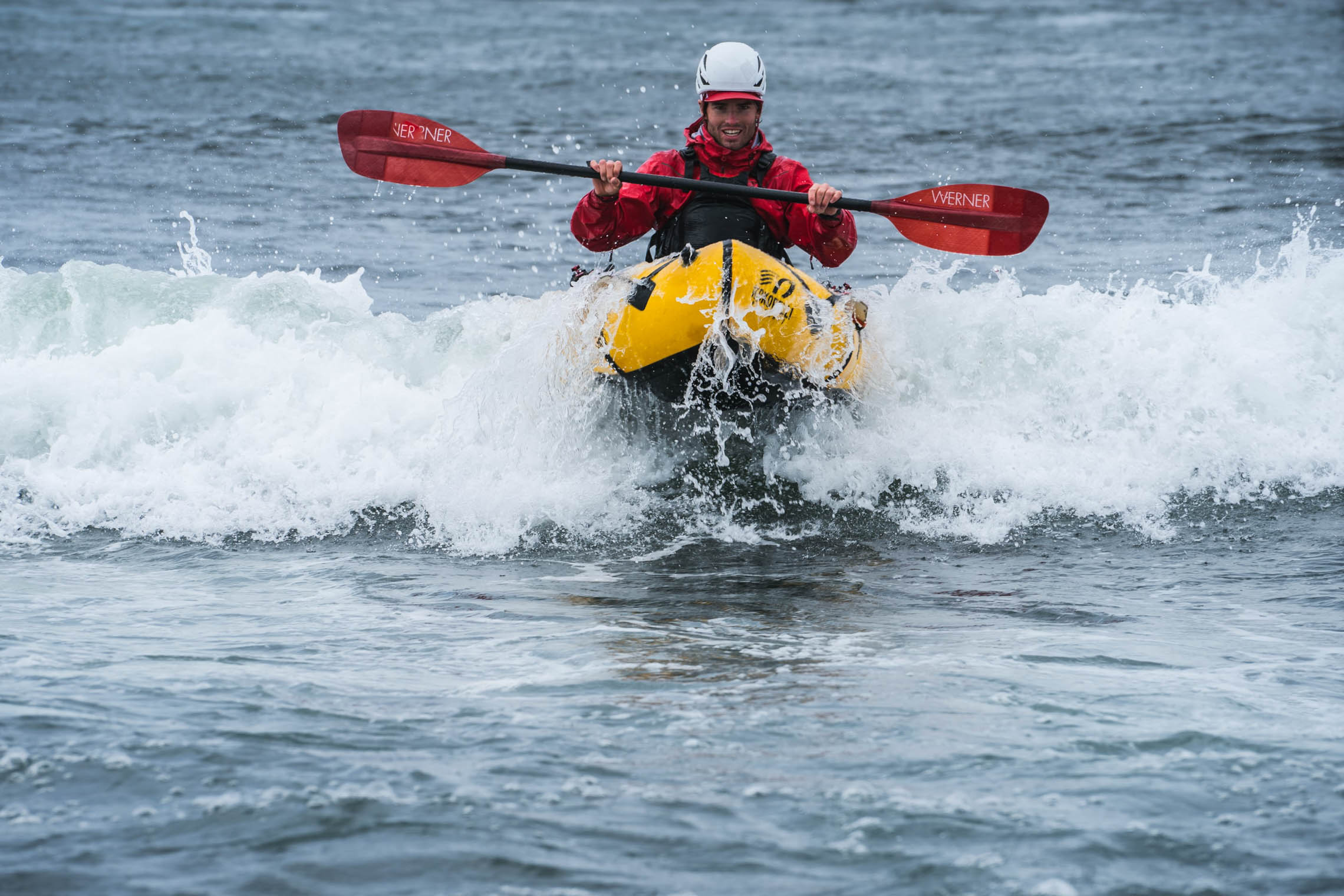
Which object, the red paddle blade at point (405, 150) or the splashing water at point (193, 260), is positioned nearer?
the red paddle blade at point (405, 150)

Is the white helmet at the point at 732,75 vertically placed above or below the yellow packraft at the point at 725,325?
above

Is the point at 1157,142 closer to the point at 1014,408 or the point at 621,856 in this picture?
the point at 1014,408

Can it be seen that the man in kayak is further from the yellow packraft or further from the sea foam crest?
the sea foam crest

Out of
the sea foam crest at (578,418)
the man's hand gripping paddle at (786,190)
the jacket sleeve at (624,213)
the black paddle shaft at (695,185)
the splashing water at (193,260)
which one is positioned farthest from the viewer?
the splashing water at (193,260)

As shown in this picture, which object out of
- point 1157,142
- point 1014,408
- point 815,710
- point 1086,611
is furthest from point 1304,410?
point 1157,142

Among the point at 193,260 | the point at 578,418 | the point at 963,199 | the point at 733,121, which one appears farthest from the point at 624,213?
the point at 193,260

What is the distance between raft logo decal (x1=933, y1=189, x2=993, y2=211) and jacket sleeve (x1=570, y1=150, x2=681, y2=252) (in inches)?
45.2

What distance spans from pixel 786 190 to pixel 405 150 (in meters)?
1.73

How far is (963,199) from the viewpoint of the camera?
601 cm

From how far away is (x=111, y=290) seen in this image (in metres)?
7.71

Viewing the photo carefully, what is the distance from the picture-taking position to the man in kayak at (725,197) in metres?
5.77

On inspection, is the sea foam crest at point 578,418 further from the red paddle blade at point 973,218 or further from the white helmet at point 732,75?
the white helmet at point 732,75

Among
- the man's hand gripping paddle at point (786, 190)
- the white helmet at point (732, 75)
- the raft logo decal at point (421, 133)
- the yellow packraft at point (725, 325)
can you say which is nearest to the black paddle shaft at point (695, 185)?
the man's hand gripping paddle at point (786, 190)

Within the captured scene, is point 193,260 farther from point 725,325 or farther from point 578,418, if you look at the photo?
point 725,325
